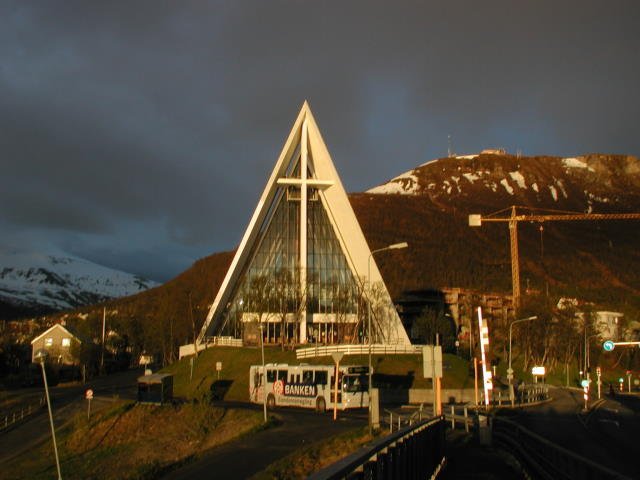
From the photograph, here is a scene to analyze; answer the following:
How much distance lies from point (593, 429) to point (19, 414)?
3223cm

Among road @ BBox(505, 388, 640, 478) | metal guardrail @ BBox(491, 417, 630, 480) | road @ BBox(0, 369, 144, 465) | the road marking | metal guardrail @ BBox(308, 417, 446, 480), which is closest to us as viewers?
metal guardrail @ BBox(308, 417, 446, 480)

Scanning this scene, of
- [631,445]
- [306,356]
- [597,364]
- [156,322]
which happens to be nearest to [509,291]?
[597,364]

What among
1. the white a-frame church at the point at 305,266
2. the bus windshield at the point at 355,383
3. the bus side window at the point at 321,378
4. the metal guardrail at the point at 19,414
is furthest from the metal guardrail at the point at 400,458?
the white a-frame church at the point at 305,266

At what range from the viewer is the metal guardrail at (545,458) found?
8.60 meters

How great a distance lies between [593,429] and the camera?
26.6 meters

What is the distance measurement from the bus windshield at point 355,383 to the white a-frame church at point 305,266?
28.0 m

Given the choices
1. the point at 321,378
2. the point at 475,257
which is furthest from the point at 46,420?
the point at 475,257

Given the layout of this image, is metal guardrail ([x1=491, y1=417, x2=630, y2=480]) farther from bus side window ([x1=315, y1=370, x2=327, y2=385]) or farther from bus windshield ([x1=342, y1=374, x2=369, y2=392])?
bus side window ([x1=315, y1=370, x2=327, y2=385])

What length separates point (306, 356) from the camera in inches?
1986

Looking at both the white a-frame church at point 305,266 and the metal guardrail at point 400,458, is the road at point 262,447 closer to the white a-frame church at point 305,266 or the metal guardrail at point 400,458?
the metal guardrail at point 400,458

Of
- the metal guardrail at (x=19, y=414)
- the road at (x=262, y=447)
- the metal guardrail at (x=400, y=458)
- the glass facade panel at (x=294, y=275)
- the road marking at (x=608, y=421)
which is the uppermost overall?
the glass facade panel at (x=294, y=275)

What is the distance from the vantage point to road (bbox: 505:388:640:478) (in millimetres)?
18125

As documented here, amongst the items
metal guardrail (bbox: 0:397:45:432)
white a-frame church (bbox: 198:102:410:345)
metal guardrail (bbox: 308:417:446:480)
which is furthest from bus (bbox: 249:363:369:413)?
white a-frame church (bbox: 198:102:410:345)

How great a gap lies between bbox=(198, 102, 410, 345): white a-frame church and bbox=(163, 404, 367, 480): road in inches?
1330
